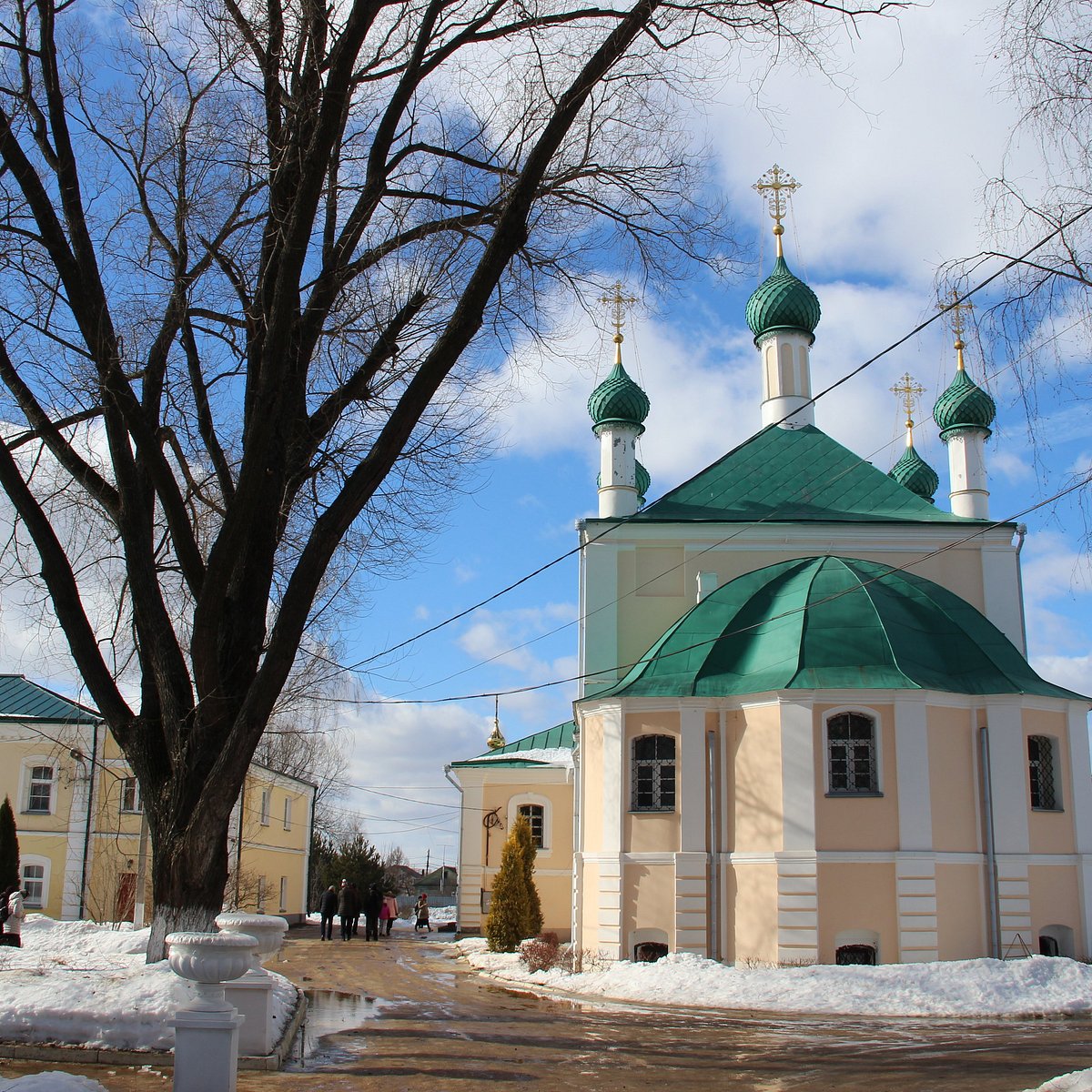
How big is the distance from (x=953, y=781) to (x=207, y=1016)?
1203cm

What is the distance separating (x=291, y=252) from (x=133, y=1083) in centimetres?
575

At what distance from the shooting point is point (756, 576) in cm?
1962

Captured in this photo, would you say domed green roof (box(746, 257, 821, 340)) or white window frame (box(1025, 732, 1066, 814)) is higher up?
domed green roof (box(746, 257, 821, 340))

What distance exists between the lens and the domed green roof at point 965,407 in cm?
2333

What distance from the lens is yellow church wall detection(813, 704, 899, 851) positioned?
16047mm

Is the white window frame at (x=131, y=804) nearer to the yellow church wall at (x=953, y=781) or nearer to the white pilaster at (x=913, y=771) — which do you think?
the white pilaster at (x=913, y=771)

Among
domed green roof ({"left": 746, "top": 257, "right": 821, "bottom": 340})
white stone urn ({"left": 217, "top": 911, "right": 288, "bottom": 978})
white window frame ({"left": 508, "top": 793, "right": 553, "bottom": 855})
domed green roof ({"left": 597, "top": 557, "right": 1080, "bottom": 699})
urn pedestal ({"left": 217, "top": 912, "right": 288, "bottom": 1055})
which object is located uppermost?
domed green roof ({"left": 746, "top": 257, "right": 821, "bottom": 340})

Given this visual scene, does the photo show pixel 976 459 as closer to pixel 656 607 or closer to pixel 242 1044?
pixel 656 607

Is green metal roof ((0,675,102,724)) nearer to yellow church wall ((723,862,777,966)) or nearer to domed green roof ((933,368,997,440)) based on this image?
yellow church wall ((723,862,777,966))

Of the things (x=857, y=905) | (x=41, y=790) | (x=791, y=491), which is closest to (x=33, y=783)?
(x=41, y=790)

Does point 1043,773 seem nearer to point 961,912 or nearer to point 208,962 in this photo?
point 961,912

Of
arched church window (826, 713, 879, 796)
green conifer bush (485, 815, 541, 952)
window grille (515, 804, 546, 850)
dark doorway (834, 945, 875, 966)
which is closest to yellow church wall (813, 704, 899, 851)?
arched church window (826, 713, 879, 796)

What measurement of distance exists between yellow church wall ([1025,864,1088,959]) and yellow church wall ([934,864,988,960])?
2.35 ft

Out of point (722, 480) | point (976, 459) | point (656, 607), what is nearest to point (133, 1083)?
point (656, 607)
